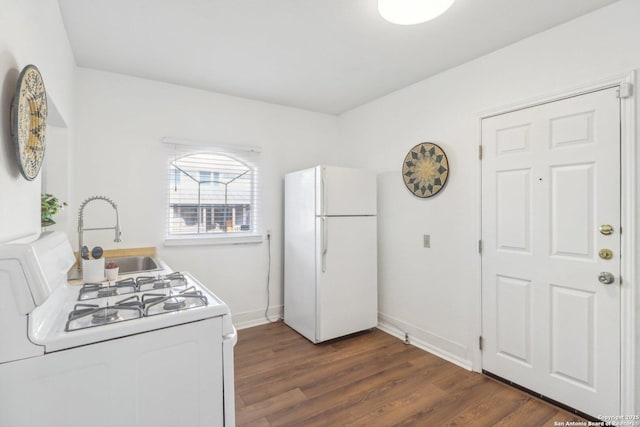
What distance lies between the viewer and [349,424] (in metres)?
1.89

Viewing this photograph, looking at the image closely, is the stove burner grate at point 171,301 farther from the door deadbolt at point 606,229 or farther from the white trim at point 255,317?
the door deadbolt at point 606,229

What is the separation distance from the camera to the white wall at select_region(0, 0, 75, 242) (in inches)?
43.5

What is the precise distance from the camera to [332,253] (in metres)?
3.01

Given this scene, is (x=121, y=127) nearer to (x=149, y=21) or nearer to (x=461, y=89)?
(x=149, y=21)

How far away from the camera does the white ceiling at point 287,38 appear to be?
6.20 ft

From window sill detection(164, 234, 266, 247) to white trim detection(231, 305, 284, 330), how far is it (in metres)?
0.78

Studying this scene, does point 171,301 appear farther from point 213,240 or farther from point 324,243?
point 213,240

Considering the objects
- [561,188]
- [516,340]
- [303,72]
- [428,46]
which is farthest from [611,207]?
[303,72]

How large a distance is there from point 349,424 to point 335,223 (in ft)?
5.39

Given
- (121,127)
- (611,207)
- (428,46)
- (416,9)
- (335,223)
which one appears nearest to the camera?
(416,9)

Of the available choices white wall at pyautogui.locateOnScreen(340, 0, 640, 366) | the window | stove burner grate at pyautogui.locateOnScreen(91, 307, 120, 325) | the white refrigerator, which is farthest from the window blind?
stove burner grate at pyautogui.locateOnScreen(91, 307, 120, 325)

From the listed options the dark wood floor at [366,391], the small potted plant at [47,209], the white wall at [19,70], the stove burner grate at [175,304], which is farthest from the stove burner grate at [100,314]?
the dark wood floor at [366,391]

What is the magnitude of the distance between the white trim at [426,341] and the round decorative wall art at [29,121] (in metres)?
3.03

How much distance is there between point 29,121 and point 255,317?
270 cm
